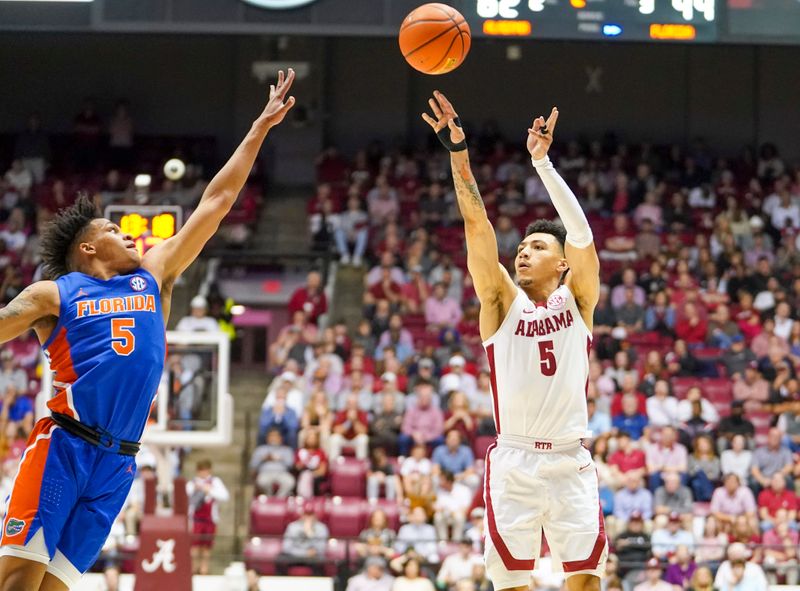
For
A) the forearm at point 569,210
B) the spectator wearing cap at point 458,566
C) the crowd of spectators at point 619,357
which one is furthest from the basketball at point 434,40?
the spectator wearing cap at point 458,566

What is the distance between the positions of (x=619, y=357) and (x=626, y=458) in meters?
2.06

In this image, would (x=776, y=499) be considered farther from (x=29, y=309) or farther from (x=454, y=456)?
(x=29, y=309)

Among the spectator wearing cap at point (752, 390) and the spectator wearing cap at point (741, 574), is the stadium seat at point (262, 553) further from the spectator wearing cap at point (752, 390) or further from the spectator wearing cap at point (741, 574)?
the spectator wearing cap at point (752, 390)

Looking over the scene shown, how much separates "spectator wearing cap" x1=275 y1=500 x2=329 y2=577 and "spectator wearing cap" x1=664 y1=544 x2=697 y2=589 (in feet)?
10.3

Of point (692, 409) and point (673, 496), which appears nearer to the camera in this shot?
point (673, 496)

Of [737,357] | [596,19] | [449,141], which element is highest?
[596,19]

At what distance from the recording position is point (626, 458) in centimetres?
1351

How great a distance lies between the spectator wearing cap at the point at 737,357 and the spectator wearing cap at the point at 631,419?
2.15 meters

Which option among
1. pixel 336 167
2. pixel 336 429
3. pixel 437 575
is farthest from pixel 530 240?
pixel 336 167

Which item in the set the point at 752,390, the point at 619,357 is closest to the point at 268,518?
the point at 619,357

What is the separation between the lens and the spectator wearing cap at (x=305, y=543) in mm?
11711

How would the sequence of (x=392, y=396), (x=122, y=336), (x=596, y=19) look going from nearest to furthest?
(x=122, y=336) → (x=392, y=396) → (x=596, y=19)

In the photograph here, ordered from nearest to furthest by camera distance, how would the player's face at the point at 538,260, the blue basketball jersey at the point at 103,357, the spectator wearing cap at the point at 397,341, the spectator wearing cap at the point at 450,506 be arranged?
1. the blue basketball jersey at the point at 103,357
2. the player's face at the point at 538,260
3. the spectator wearing cap at the point at 450,506
4. the spectator wearing cap at the point at 397,341

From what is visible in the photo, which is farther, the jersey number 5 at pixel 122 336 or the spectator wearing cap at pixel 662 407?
the spectator wearing cap at pixel 662 407
